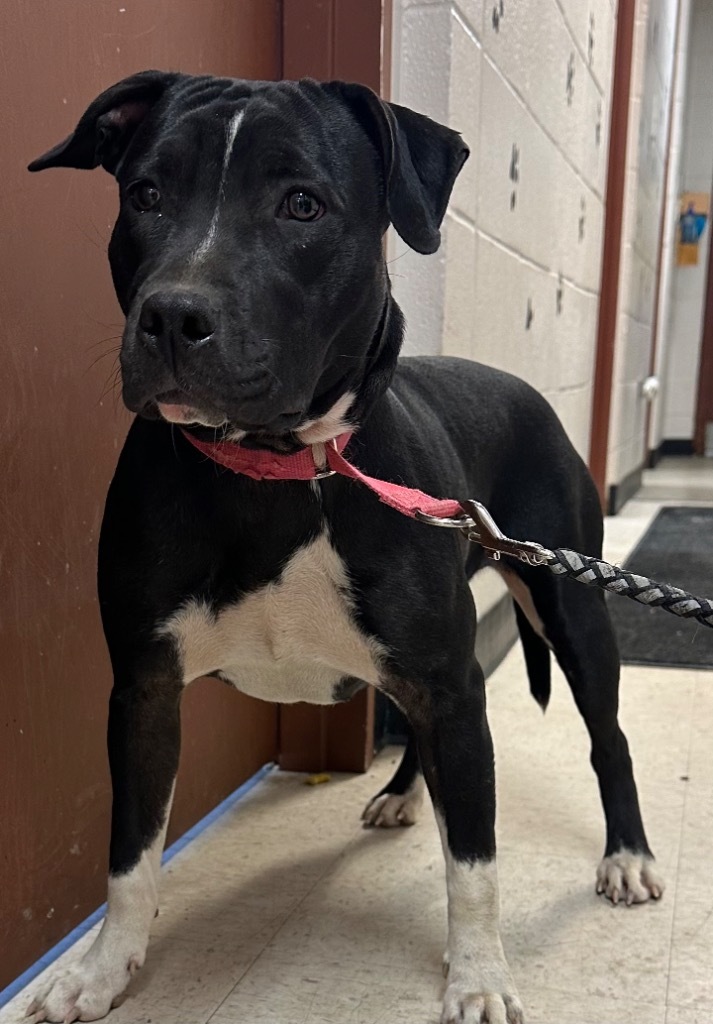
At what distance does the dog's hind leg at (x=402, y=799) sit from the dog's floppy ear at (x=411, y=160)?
1.14 metres

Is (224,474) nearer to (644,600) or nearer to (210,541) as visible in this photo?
(210,541)

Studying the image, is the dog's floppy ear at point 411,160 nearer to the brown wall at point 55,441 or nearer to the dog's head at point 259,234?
the dog's head at point 259,234

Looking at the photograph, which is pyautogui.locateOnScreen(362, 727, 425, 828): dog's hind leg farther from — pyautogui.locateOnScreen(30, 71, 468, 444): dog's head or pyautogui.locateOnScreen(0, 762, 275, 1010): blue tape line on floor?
pyautogui.locateOnScreen(30, 71, 468, 444): dog's head

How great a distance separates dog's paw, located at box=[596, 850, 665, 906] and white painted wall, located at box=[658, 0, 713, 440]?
7950 mm

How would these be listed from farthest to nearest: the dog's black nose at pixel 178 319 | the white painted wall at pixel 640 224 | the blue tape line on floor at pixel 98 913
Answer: the white painted wall at pixel 640 224 < the blue tape line on floor at pixel 98 913 < the dog's black nose at pixel 178 319

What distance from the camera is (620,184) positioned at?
5.21m

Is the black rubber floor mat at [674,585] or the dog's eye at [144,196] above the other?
the dog's eye at [144,196]

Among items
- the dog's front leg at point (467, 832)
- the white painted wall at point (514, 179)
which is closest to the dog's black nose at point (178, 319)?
the dog's front leg at point (467, 832)

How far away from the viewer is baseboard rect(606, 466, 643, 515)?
5.94 m

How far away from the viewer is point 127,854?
1521 millimetres

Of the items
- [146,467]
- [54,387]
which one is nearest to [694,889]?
[146,467]

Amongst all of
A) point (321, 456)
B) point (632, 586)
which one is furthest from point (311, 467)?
point (632, 586)

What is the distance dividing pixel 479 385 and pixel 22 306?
2.97ft

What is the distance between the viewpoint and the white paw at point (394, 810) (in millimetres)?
2146
